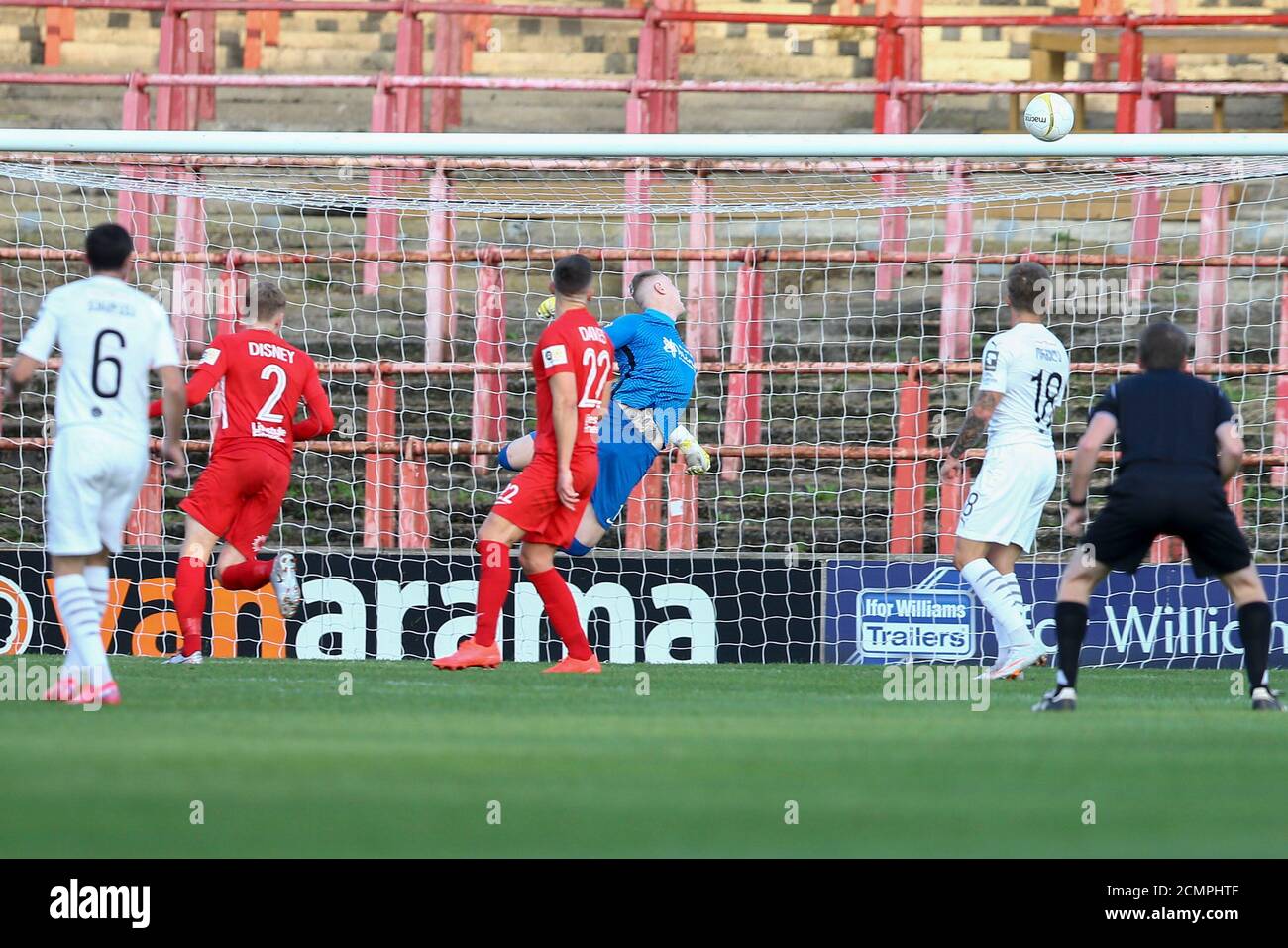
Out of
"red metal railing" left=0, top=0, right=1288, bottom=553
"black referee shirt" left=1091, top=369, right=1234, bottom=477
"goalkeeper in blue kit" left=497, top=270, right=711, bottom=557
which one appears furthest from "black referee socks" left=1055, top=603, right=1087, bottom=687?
"red metal railing" left=0, top=0, right=1288, bottom=553

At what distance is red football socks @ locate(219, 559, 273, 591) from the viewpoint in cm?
892

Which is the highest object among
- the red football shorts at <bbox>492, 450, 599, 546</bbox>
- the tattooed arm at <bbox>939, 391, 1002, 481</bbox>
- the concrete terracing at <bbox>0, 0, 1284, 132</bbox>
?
the concrete terracing at <bbox>0, 0, 1284, 132</bbox>

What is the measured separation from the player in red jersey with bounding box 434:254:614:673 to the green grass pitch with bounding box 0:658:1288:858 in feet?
2.47

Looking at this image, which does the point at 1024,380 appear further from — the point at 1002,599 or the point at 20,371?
the point at 20,371

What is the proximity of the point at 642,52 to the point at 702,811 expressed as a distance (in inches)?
455

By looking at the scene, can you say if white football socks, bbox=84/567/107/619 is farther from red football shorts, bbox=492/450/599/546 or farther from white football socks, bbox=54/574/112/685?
red football shorts, bbox=492/450/599/546

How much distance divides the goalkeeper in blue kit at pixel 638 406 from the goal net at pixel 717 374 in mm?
1017

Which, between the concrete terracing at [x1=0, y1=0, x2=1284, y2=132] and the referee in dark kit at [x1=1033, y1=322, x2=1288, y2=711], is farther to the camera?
the concrete terracing at [x1=0, y1=0, x2=1284, y2=132]

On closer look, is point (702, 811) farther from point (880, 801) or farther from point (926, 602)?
point (926, 602)

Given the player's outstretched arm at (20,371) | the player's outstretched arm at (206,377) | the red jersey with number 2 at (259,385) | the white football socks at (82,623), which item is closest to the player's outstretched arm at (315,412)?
the red jersey with number 2 at (259,385)

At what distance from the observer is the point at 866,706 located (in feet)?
24.2
